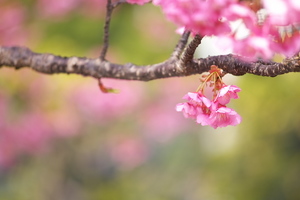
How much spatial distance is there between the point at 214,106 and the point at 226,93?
0.03m

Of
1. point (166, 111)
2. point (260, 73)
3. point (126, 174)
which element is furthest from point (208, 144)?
point (260, 73)

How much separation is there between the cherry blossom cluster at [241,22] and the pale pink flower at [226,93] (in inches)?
7.6

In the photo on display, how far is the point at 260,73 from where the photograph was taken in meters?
1.00

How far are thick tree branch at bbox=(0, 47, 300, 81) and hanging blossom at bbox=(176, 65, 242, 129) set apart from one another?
0.12 feet

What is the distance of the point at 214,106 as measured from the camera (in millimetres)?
994

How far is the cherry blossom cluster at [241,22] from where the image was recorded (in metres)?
0.76

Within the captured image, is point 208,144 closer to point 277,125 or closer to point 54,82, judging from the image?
point 277,125

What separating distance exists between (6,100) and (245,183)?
56.8 inches

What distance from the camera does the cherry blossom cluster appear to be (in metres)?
0.76

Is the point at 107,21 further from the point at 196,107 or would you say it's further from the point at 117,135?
the point at 117,135

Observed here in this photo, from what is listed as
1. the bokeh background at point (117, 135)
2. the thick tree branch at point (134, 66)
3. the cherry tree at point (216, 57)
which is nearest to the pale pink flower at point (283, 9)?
the cherry tree at point (216, 57)

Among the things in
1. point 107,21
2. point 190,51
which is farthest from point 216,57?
point 107,21

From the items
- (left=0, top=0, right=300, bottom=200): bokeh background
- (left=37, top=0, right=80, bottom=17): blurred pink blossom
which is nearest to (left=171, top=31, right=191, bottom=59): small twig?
(left=0, top=0, right=300, bottom=200): bokeh background

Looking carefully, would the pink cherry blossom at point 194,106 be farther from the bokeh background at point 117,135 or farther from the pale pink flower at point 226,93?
the bokeh background at point 117,135
